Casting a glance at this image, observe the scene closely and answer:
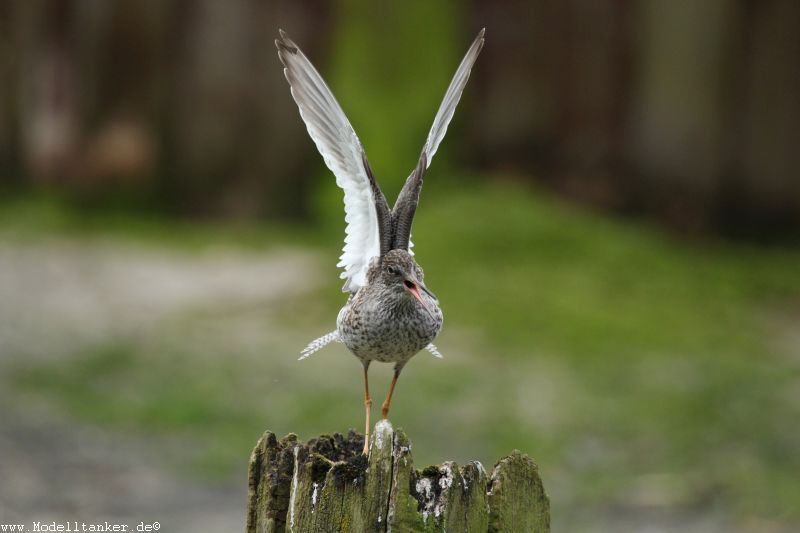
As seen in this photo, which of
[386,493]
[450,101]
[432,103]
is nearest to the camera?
[386,493]

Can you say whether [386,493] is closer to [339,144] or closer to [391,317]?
[391,317]

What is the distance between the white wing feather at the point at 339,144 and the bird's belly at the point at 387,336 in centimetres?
28

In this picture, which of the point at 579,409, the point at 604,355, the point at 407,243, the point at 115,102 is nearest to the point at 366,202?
the point at 407,243

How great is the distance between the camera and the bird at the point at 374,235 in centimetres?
397

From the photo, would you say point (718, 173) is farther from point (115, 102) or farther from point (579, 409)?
point (115, 102)

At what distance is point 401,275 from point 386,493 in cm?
101

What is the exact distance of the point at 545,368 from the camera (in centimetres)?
876

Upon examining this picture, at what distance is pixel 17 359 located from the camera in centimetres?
895

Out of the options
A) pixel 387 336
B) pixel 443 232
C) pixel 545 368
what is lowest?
pixel 387 336

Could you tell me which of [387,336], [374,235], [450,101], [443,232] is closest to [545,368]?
[443,232]

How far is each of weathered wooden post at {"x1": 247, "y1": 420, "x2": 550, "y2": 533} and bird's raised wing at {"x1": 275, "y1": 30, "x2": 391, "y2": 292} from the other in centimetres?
97

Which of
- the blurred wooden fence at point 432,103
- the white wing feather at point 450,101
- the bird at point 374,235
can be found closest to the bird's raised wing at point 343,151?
the bird at point 374,235

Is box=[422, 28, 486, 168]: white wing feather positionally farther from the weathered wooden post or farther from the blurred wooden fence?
the blurred wooden fence

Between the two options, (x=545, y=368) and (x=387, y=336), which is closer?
(x=387, y=336)
